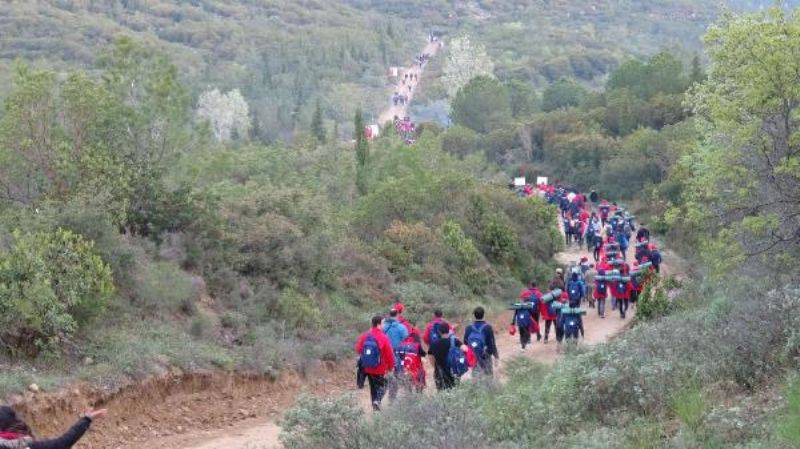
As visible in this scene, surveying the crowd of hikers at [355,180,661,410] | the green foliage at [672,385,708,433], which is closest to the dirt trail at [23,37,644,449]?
the crowd of hikers at [355,180,661,410]

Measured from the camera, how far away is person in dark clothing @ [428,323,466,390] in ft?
43.4

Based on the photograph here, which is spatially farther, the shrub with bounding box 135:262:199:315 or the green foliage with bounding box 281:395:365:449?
the shrub with bounding box 135:262:199:315

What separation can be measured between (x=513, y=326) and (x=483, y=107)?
52.2 m

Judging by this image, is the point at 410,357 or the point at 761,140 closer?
the point at 410,357

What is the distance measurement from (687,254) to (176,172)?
19827 millimetres

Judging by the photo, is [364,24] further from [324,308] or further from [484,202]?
[324,308]

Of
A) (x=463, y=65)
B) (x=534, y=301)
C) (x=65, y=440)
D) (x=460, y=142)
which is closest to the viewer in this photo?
(x=65, y=440)

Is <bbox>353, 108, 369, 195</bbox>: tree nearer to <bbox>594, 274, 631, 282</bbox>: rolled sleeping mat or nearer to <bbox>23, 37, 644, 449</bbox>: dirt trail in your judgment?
<bbox>594, 274, 631, 282</bbox>: rolled sleeping mat

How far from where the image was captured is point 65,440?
6746 millimetres

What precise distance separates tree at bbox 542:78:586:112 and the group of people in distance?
65656 mm

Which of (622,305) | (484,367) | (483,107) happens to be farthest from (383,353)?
(483,107)

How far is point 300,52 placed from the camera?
121m

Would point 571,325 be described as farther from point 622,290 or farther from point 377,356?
point 377,356

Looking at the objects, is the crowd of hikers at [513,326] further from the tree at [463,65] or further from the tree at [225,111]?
the tree at [463,65]
